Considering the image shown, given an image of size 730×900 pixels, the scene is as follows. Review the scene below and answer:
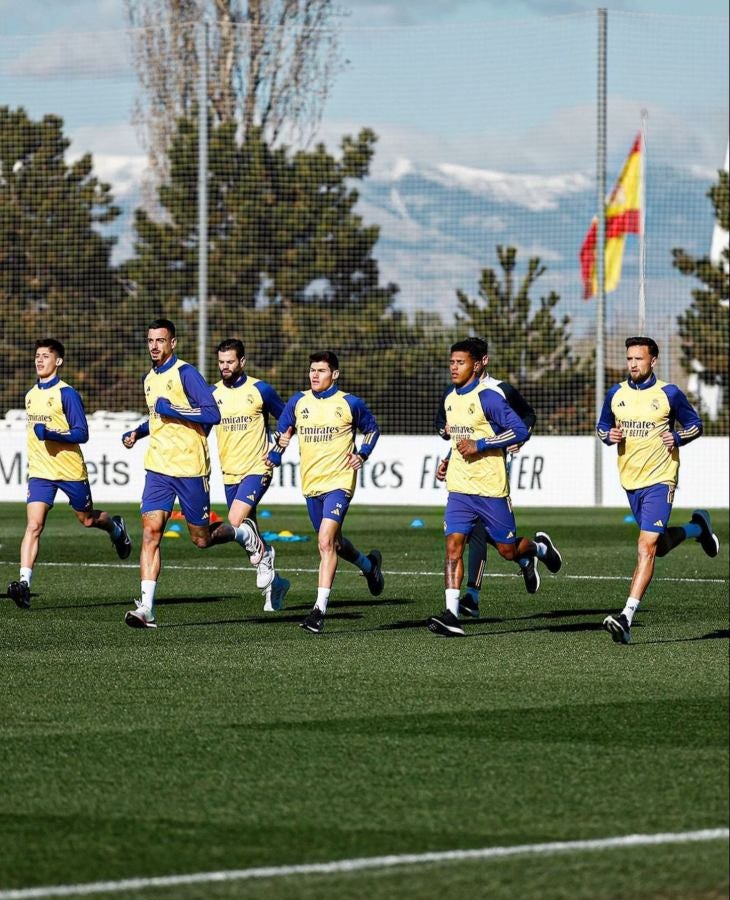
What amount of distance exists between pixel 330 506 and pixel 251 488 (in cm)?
207

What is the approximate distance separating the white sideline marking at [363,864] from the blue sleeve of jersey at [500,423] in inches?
253

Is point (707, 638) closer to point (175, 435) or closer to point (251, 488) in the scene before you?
point (175, 435)

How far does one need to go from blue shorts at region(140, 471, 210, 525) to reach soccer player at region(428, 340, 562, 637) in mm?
1701

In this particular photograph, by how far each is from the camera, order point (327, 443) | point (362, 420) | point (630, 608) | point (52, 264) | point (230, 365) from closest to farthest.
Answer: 1. point (630, 608)
2. point (327, 443)
3. point (362, 420)
4. point (230, 365)
5. point (52, 264)

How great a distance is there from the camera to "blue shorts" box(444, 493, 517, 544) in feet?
40.6

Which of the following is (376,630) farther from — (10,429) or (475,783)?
(10,429)

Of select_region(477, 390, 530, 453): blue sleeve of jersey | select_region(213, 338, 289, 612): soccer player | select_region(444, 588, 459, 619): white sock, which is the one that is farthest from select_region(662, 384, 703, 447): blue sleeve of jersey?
select_region(213, 338, 289, 612): soccer player

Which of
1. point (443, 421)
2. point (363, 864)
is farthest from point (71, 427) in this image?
point (363, 864)

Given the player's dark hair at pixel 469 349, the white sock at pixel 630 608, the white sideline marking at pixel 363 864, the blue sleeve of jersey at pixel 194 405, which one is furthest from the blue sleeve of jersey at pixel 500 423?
the white sideline marking at pixel 363 864

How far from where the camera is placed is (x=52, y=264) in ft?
155

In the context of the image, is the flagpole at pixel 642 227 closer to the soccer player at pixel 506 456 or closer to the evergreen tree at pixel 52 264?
the evergreen tree at pixel 52 264

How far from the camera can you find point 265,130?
175 feet

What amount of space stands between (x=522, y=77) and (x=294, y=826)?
30.6m

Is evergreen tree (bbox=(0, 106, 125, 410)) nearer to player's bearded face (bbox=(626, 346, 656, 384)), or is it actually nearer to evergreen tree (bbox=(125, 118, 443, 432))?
evergreen tree (bbox=(125, 118, 443, 432))
